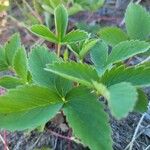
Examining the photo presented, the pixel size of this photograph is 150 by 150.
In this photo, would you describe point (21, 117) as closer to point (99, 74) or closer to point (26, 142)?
point (99, 74)

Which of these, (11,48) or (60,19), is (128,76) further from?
(11,48)

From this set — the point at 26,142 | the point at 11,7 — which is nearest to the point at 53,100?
the point at 26,142

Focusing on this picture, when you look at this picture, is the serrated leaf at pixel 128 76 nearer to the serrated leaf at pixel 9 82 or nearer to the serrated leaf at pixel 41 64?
the serrated leaf at pixel 41 64

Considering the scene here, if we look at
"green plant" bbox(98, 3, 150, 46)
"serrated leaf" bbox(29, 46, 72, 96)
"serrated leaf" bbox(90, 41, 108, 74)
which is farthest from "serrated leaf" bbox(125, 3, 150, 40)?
"serrated leaf" bbox(29, 46, 72, 96)

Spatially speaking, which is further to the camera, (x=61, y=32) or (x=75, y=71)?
(x=61, y=32)

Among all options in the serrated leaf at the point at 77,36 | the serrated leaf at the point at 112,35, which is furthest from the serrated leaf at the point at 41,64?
the serrated leaf at the point at 112,35

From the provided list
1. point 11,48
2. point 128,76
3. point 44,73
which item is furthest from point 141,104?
point 11,48
